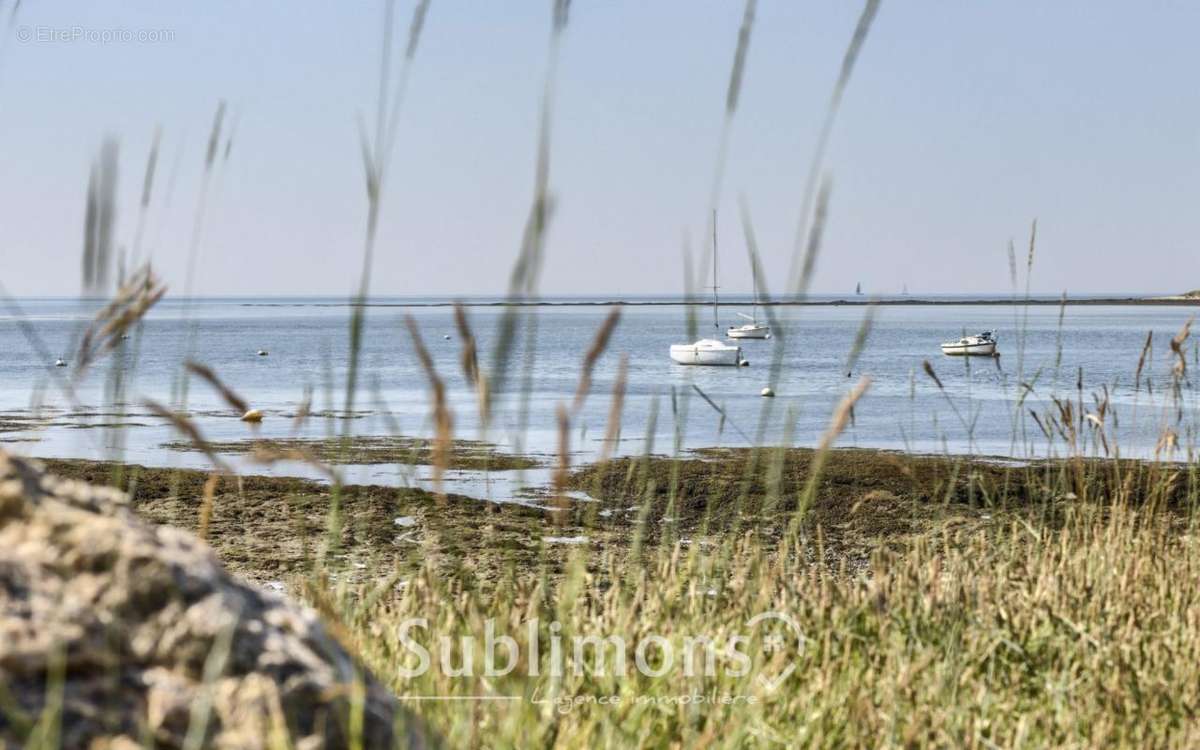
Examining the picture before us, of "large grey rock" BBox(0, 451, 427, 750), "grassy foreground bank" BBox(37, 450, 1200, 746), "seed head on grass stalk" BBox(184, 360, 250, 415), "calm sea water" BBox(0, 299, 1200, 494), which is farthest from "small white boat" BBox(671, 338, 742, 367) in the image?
"large grey rock" BBox(0, 451, 427, 750)

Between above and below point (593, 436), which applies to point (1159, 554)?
below

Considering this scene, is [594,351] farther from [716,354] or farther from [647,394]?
[716,354]

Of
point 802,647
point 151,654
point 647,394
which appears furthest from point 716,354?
point 151,654

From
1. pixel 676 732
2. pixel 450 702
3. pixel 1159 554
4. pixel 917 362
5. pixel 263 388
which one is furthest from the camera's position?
pixel 917 362

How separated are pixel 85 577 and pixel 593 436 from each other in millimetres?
19048

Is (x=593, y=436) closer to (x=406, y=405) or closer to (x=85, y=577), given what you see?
(x=406, y=405)

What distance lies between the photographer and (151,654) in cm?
156

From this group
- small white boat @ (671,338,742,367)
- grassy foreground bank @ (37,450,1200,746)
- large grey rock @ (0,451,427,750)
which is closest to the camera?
large grey rock @ (0,451,427,750)

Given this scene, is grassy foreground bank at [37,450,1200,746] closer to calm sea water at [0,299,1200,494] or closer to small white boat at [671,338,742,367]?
calm sea water at [0,299,1200,494]

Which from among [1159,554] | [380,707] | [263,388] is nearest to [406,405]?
[263,388]

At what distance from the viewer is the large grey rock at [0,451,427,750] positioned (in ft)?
4.92

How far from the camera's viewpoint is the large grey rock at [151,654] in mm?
1501

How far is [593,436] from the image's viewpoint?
20625 mm

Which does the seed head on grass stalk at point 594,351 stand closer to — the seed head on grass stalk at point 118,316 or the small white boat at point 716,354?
the seed head on grass stalk at point 118,316
